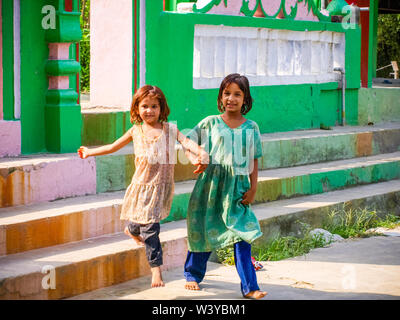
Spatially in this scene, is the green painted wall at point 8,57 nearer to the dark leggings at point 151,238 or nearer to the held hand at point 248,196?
the dark leggings at point 151,238

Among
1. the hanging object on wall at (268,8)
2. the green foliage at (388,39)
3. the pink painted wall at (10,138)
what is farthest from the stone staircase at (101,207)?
the green foliage at (388,39)

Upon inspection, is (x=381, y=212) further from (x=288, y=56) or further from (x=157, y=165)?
(x=157, y=165)

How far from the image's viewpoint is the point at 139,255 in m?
5.15

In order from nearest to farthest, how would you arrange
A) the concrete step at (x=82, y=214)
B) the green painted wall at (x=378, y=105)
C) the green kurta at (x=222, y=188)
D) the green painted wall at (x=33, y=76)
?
1. the green kurta at (x=222, y=188)
2. the concrete step at (x=82, y=214)
3. the green painted wall at (x=33, y=76)
4. the green painted wall at (x=378, y=105)

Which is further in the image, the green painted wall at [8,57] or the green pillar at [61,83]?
the green pillar at [61,83]

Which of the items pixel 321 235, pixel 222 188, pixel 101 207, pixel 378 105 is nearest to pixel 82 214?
pixel 101 207

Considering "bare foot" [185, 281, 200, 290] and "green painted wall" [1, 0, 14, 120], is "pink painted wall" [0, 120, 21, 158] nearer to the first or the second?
"green painted wall" [1, 0, 14, 120]

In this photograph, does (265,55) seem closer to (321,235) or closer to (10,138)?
(321,235)

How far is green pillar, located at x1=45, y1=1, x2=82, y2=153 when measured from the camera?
6.00 meters

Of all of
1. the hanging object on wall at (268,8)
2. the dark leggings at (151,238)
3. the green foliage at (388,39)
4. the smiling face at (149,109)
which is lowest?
the dark leggings at (151,238)

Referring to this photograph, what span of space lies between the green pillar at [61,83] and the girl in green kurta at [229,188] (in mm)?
1563

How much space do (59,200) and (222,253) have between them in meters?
1.27

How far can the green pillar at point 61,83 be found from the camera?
600 centimetres

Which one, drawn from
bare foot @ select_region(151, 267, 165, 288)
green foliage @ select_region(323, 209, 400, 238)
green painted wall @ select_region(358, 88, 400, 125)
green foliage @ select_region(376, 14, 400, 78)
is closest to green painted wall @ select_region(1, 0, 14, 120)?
bare foot @ select_region(151, 267, 165, 288)
